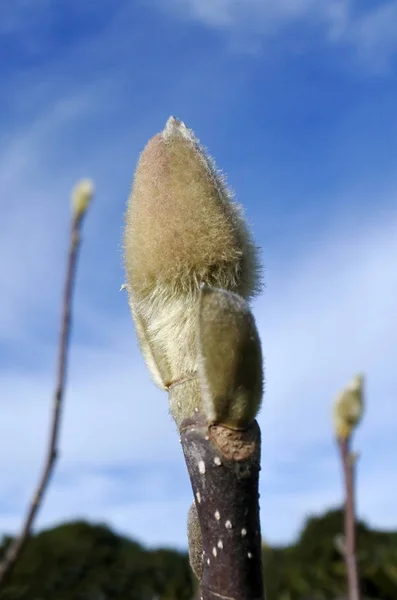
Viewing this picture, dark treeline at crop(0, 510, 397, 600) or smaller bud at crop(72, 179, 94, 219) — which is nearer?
smaller bud at crop(72, 179, 94, 219)

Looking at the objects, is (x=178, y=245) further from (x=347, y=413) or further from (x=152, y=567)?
(x=152, y=567)

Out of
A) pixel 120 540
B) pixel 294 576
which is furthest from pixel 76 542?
pixel 294 576

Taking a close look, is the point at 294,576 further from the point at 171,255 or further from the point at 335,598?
the point at 171,255

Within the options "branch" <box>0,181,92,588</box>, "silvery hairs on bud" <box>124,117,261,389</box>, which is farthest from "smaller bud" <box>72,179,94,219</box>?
"silvery hairs on bud" <box>124,117,261,389</box>

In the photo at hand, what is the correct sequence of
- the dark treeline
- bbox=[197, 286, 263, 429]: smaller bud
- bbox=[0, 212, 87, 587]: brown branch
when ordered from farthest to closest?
the dark treeline → bbox=[0, 212, 87, 587]: brown branch → bbox=[197, 286, 263, 429]: smaller bud

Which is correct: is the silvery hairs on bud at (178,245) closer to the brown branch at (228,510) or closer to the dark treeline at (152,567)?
the brown branch at (228,510)

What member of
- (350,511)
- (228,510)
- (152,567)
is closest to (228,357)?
(228,510)

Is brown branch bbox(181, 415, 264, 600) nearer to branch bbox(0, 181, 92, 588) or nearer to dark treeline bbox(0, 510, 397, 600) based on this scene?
branch bbox(0, 181, 92, 588)
